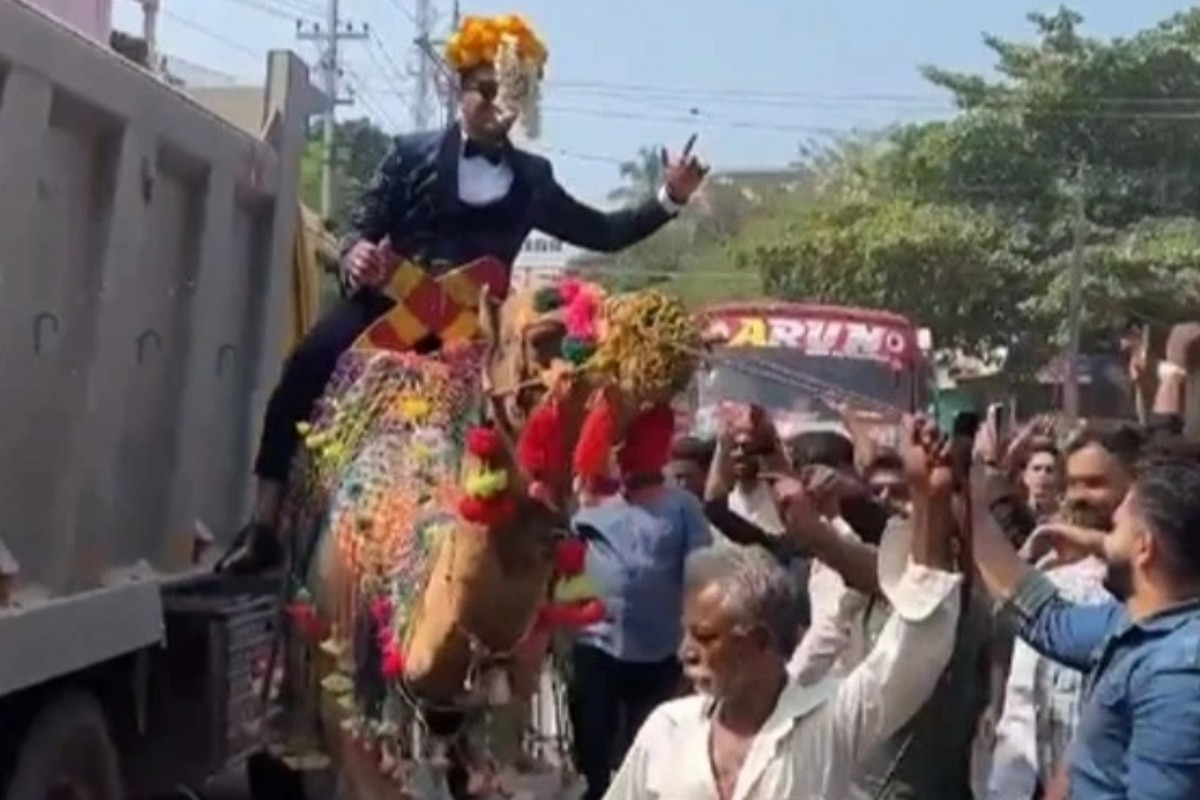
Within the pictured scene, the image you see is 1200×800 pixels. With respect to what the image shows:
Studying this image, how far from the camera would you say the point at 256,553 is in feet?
25.3

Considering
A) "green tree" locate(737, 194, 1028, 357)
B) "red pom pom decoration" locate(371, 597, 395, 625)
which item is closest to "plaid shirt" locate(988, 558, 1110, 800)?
"red pom pom decoration" locate(371, 597, 395, 625)

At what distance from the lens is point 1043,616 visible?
15.9 feet

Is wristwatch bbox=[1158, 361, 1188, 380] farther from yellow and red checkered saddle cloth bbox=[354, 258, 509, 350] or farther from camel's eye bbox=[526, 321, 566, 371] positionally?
camel's eye bbox=[526, 321, 566, 371]

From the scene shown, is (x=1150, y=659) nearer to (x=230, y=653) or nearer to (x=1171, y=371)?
(x=1171, y=371)

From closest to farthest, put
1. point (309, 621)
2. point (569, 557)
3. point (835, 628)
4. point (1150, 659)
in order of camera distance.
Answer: point (1150, 659)
point (835, 628)
point (569, 557)
point (309, 621)

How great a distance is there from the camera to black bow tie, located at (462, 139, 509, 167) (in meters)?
7.15

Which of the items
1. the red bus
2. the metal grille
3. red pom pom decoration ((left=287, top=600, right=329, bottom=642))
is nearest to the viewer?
red pom pom decoration ((left=287, top=600, right=329, bottom=642))

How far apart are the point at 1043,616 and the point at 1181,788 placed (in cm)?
91

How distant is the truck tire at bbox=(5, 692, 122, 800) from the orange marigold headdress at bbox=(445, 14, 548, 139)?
6.43 ft

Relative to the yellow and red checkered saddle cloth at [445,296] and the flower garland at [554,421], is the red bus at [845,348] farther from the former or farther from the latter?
the flower garland at [554,421]

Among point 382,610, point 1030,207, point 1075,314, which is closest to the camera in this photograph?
point 382,610

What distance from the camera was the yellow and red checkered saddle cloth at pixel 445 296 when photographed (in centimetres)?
697

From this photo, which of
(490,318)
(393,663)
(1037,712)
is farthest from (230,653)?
(1037,712)

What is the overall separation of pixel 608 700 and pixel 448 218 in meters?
1.92
